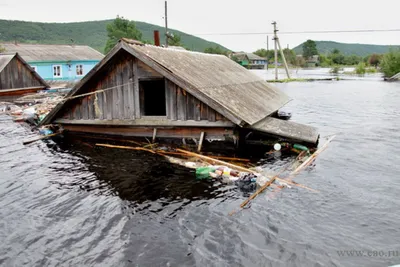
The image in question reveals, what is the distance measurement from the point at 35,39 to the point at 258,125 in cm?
13681

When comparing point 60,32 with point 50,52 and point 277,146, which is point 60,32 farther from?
point 277,146

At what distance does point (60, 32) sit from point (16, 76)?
126674mm

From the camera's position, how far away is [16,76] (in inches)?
1410

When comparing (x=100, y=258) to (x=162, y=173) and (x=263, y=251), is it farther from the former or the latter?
(x=162, y=173)

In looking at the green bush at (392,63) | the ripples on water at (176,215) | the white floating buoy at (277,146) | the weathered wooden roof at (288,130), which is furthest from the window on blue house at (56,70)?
the green bush at (392,63)

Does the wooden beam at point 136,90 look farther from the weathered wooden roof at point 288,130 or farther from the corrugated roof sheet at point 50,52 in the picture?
the corrugated roof sheet at point 50,52

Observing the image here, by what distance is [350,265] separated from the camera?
7.04m

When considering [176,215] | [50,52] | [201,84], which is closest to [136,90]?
[201,84]

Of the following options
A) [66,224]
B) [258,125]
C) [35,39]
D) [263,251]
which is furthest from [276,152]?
[35,39]

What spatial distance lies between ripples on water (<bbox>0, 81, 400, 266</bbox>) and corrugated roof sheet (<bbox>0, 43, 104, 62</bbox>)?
Answer: 117 feet

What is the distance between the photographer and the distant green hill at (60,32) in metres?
127

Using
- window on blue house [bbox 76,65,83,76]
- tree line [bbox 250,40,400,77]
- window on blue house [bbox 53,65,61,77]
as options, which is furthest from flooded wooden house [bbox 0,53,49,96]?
tree line [bbox 250,40,400,77]

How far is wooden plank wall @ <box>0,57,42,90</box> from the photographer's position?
3456 centimetres

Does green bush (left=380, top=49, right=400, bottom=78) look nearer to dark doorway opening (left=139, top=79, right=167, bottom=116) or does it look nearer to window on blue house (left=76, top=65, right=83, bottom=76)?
window on blue house (left=76, top=65, right=83, bottom=76)
